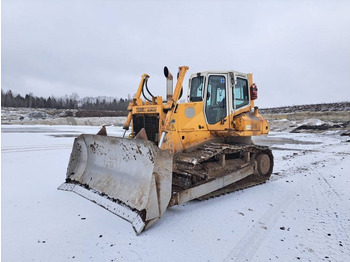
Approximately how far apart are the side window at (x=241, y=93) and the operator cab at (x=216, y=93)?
Result: 0.07 metres

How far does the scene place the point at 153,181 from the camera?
3.76 meters

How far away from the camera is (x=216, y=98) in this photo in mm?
6098

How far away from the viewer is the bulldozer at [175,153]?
3920 millimetres

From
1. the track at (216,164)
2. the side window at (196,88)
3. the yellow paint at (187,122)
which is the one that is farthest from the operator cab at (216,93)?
the track at (216,164)

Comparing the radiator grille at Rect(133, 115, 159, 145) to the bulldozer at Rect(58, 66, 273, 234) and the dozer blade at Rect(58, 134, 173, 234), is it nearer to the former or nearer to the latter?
the bulldozer at Rect(58, 66, 273, 234)

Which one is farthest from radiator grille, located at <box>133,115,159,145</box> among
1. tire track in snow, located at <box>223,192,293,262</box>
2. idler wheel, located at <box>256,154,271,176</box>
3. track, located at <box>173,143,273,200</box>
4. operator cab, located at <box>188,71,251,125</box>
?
idler wheel, located at <box>256,154,271,176</box>

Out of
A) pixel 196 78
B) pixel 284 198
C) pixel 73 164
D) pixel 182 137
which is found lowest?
pixel 284 198

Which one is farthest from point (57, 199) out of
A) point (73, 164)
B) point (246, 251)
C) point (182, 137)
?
point (246, 251)

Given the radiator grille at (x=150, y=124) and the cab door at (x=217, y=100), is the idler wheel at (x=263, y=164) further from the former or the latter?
the radiator grille at (x=150, y=124)

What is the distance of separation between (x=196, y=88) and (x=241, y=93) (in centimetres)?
Result: 126

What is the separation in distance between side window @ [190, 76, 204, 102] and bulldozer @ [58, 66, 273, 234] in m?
0.03

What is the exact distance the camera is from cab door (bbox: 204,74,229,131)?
599 cm

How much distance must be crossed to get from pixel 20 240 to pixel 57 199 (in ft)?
4.85

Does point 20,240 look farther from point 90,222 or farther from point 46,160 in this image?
point 46,160
